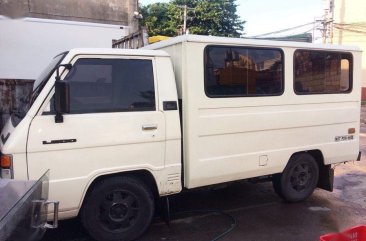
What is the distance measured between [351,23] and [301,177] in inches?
1095

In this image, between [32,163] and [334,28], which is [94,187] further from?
[334,28]

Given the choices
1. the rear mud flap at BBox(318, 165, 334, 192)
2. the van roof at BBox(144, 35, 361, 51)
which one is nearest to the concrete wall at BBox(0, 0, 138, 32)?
the van roof at BBox(144, 35, 361, 51)

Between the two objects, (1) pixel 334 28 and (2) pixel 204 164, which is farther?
(1) pixel 334 28

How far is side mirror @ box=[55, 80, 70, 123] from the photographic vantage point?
3.63 m

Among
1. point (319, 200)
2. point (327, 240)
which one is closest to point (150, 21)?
point (319, 200)

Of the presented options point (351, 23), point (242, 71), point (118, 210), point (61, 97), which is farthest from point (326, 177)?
point (351, 23)

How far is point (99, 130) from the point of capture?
3.96 metres

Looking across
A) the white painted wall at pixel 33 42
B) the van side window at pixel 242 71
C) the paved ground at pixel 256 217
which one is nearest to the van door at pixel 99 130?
the van side window at pixel 242 71

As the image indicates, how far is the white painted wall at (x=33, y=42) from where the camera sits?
11.4m

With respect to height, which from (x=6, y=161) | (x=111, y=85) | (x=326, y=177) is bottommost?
(x=326, y=177)

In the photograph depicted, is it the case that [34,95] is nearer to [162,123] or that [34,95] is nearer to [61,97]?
[61,97]

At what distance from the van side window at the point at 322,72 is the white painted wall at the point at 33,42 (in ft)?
28.3

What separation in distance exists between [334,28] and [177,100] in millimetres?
29495

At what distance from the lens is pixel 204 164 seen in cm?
454
